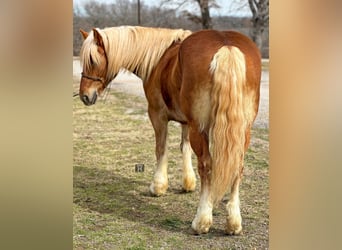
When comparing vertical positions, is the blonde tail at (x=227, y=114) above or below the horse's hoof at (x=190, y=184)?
above

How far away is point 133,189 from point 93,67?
527 mm

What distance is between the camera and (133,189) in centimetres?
205

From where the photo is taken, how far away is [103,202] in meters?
2.02

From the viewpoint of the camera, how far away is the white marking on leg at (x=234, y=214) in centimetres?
196

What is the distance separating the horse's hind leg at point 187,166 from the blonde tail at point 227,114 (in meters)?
0.14

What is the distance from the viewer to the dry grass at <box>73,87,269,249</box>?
1.96 m

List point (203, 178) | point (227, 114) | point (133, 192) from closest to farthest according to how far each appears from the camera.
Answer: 1. point (227, 114)
2. point (203, 178)
3. point (133, 192)

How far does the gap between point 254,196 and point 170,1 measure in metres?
0.85

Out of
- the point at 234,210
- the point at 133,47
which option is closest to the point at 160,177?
the point at 234,210

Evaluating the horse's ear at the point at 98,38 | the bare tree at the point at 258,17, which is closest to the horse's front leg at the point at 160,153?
the horse's ear at the point at 98,38

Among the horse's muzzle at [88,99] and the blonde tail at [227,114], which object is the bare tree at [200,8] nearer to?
the blonde tail at [227,114]

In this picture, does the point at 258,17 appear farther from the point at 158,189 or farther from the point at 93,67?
the point at 158,189

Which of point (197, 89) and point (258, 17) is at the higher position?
point (258, 17)
